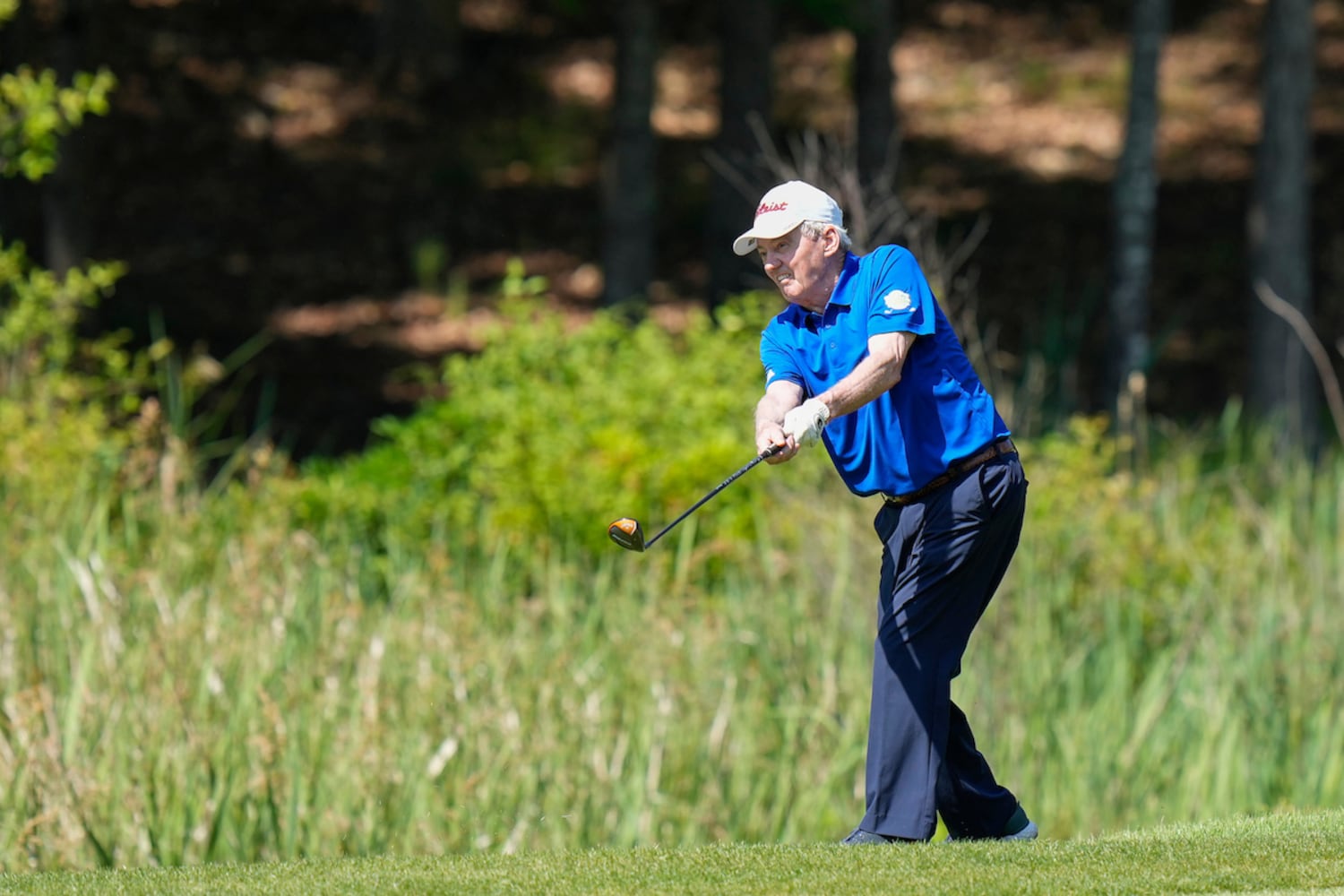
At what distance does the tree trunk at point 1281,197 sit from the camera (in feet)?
47.9

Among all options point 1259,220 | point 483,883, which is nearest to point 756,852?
point 483,883

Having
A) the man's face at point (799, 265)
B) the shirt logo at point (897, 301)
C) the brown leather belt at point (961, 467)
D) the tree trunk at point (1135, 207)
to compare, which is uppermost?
the tree trunk at point (1135, 207)

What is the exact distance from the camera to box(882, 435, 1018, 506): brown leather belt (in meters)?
4.77

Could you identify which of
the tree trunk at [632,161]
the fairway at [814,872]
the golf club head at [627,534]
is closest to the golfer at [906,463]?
the fairway at [814,872]

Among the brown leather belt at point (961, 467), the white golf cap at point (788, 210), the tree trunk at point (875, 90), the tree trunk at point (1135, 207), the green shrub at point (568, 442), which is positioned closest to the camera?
the white golf cap at point (788, 210)

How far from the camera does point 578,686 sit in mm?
7141

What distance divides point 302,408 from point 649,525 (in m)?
7.91

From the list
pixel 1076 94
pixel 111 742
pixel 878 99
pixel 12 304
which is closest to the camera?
pixel 111 742

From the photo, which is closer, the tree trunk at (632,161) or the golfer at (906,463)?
the golfer at (906,463)

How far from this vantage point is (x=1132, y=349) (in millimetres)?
14227

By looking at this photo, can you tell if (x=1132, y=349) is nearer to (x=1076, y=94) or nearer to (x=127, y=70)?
(x=1076, y=94)

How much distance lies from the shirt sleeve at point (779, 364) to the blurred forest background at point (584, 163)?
31.4 ft

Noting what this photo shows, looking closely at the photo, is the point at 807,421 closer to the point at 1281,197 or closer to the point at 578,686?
the point at 578,686

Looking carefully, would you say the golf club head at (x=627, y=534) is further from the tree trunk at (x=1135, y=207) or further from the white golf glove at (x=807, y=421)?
the tree trunk at (x=1135, y=207)
